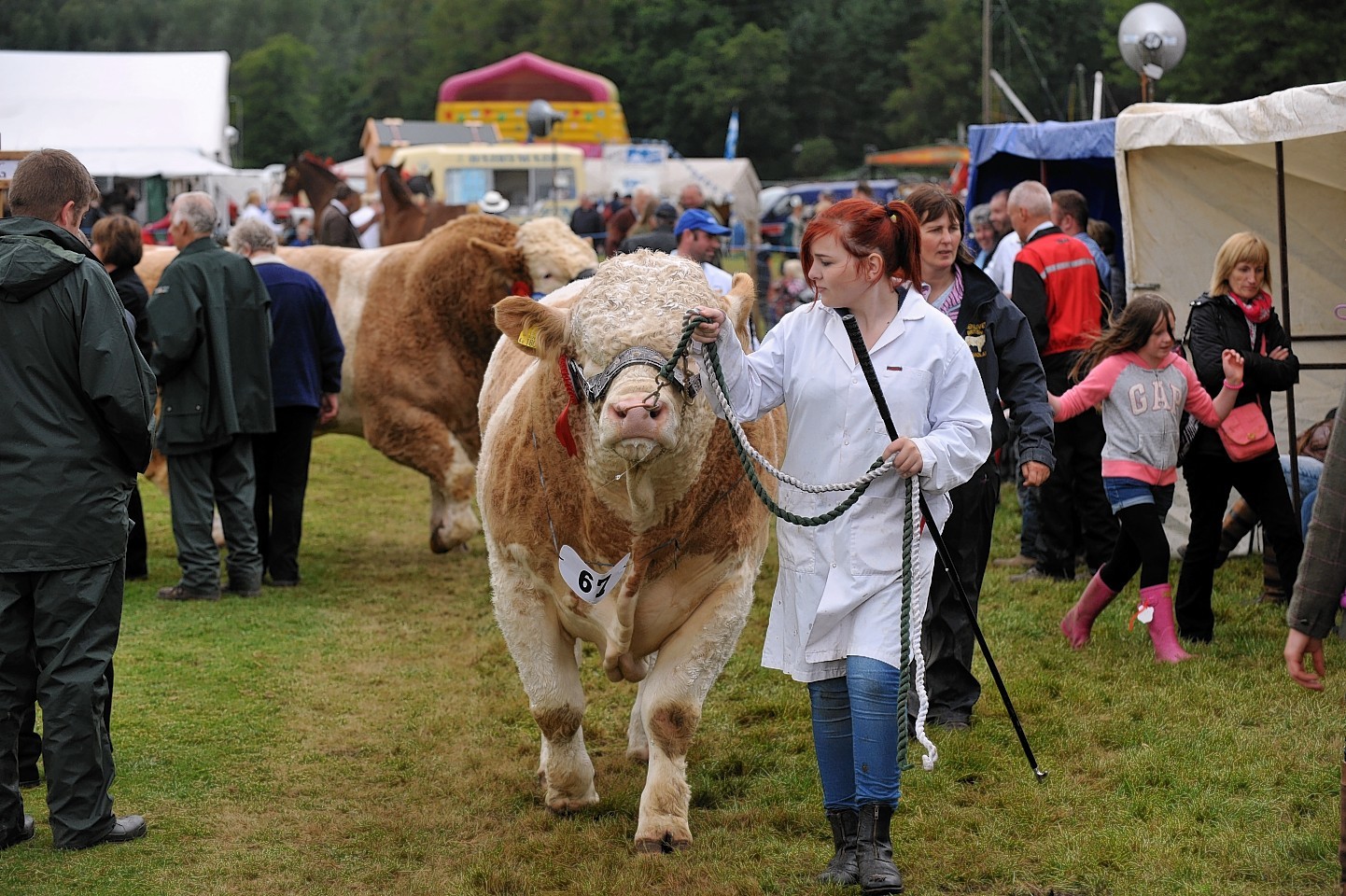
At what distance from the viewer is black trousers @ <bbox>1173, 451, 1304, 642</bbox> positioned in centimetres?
699

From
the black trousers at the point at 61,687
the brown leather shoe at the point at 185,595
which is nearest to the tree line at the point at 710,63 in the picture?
the brown leather shoe at the point at 185,595

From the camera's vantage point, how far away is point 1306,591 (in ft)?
11.2

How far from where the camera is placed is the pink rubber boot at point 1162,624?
6.64 meters

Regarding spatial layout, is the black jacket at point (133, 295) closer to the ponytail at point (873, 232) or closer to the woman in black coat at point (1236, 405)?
the ponytail at point (873, 232)

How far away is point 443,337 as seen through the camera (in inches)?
380

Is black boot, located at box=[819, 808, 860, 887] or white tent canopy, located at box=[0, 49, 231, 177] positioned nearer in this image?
black boot, located at box=[819, 808, 860, 887]

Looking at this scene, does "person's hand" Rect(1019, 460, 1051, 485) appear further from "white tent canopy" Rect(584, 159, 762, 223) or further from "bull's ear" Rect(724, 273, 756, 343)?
"white tent canopy" Rect(584, 159, 762, 223)

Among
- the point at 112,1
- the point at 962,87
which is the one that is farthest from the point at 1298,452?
the point at 112,1

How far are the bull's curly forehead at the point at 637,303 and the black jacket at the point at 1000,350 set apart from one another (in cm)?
146

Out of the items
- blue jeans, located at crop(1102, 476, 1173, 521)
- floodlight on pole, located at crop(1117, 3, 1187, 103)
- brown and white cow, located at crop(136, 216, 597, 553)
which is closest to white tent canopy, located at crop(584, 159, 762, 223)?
floodlight on pole, located at crop(1117, 3, 1187, 103)

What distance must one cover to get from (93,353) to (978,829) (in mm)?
3226

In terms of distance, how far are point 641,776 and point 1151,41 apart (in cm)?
802

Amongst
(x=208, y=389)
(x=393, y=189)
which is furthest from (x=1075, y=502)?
(x=393, y=189)

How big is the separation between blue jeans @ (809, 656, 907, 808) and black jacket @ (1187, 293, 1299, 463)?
353 centimetres
